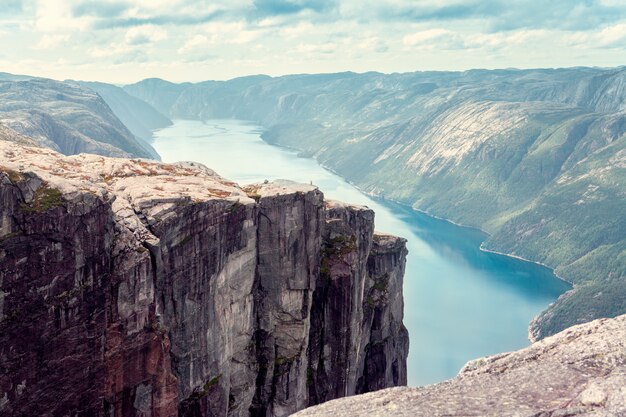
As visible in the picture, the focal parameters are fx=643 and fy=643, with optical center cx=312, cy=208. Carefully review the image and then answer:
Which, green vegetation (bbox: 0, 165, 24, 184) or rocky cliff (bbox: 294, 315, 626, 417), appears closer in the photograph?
rocky cliff (bbox: 294, 315, 626, 417)

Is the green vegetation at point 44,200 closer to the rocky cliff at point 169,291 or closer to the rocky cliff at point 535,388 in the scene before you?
the rocky cliff at point 169,291

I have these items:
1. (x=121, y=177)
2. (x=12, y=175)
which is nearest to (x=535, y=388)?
(x=12, y=175)

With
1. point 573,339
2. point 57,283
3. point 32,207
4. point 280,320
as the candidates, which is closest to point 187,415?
point 280,320

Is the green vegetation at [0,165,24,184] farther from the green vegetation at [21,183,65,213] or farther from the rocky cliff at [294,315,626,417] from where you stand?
the rocky cliff at [294,315,626,417]

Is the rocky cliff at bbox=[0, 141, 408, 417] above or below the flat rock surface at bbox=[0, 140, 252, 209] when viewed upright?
below

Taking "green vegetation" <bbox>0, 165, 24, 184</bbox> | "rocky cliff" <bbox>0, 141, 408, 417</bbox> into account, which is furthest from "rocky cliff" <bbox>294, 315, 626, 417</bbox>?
"green vegetation" <bbox>0, 165, 24, 184</bbox>

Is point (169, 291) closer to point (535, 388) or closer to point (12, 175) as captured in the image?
point (12, 175)
